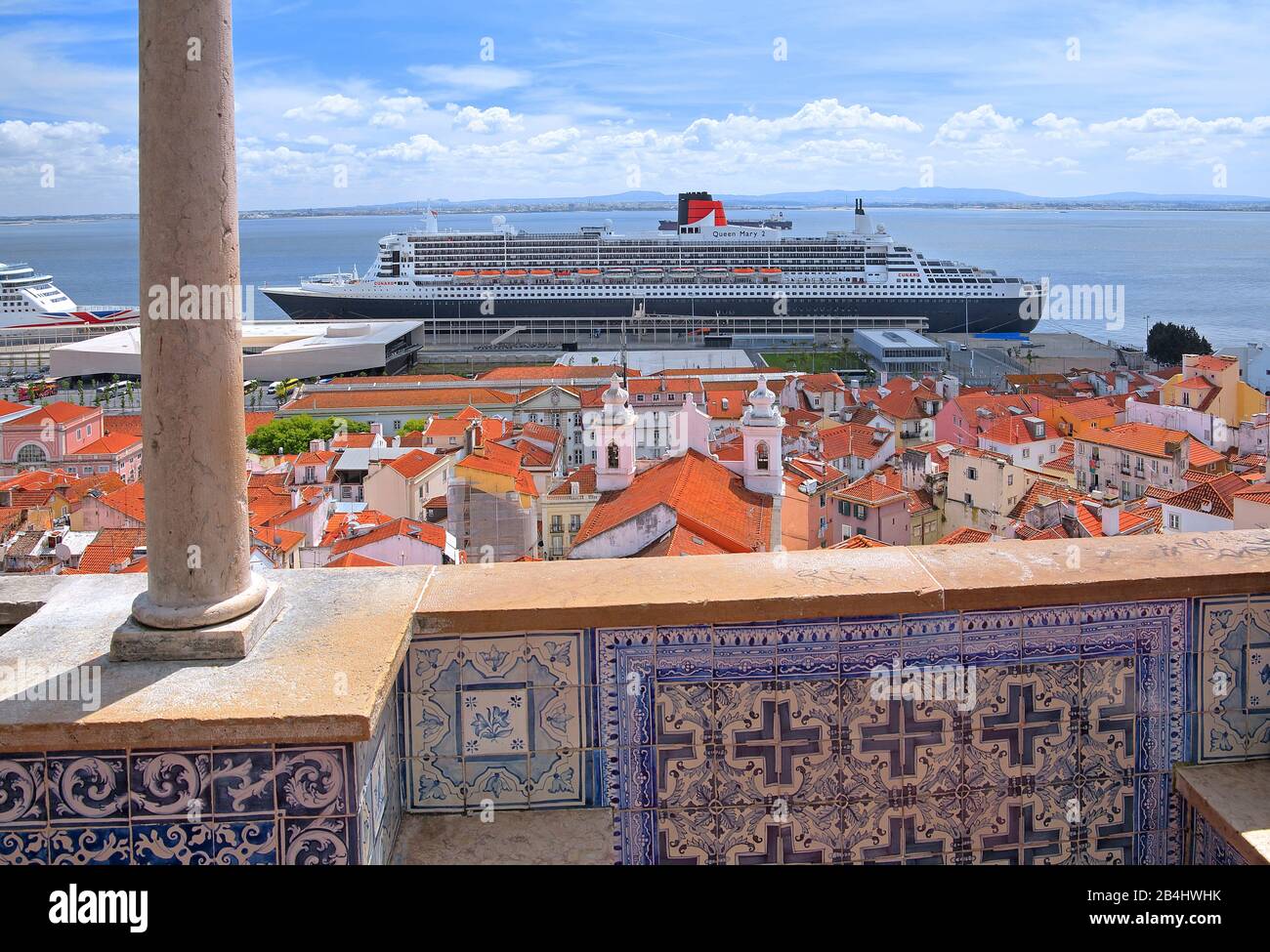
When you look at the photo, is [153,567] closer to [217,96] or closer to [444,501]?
[217,96]

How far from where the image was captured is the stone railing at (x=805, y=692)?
5.98 feet

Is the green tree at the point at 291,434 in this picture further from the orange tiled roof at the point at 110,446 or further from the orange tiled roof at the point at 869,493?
the orange tiled roof at the point at 869,493

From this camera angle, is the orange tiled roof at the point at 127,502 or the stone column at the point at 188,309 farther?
the orange tiled roof at the point at 127,502

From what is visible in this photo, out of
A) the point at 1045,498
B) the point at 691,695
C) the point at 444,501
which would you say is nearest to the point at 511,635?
the point at 691,695

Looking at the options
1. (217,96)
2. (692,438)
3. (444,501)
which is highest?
(217,96)

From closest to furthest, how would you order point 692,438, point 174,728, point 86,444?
point 174,728
point 692,438
point 86,444

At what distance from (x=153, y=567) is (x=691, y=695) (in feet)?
2.67

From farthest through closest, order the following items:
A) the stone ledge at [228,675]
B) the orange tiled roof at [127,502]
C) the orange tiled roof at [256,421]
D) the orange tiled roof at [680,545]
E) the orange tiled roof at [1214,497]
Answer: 1. the orange tiled roof at [256,421]
2. the orange tiled roof at [127,502]
3. the orange tiled roof at [1214,497]
4. the orange tiled roof at [680,545]
5. the stone ledge at [228,675]

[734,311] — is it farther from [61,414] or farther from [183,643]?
[183,643]

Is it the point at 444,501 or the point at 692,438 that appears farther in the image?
the point at 444,501

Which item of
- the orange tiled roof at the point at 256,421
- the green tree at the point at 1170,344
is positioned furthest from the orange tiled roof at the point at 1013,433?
the green tree at the point at 1170,344

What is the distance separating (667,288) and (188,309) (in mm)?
45018

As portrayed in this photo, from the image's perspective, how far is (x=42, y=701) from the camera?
1.62 m

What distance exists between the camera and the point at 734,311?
46031mm
